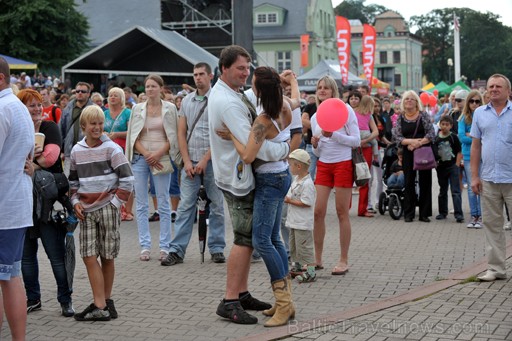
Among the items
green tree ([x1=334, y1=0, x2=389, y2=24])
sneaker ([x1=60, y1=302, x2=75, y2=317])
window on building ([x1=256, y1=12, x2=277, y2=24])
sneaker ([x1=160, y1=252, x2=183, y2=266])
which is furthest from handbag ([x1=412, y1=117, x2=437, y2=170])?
green tree ([x1=334, y1=0, x2=389, y2=24])

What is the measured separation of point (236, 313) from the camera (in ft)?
22.1

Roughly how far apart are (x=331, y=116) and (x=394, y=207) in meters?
5.32

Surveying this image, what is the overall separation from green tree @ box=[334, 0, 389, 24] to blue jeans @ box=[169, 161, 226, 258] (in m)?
141

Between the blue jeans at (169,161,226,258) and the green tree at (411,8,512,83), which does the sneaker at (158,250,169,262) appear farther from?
the green tree at (411,8,512,83)

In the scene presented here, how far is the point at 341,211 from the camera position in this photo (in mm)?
8625

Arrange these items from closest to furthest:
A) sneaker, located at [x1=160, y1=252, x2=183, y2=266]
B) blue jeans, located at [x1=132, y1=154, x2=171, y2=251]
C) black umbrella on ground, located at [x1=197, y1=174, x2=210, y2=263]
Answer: black umbrella on ground, located at [x1=197, y1=174, x2=210, y2=263] → sneaker, located at [x1=160, y1=252, x2=183, y2=266] → blue jeans, located at [x1=132, y1=154, x2=171, y2=251]

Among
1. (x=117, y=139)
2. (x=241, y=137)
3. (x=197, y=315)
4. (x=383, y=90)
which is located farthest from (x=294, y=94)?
(x=383, y=90)

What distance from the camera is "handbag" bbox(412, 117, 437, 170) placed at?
42.3ft

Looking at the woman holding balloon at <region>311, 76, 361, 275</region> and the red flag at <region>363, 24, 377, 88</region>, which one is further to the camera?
the red flag at <region>363, 24, 377, 88</region>

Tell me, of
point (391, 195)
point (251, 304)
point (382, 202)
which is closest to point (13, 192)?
point (251, 304)

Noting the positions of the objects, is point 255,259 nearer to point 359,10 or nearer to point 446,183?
point 446,183

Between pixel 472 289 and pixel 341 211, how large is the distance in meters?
1.50

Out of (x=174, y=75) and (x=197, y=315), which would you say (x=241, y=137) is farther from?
(x=174, y=75)

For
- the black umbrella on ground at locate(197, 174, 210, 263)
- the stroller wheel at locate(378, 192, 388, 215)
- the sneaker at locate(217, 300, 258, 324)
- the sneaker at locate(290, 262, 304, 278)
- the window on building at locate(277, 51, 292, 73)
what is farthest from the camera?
the window on building at locate(277, 51, 292, 73)
